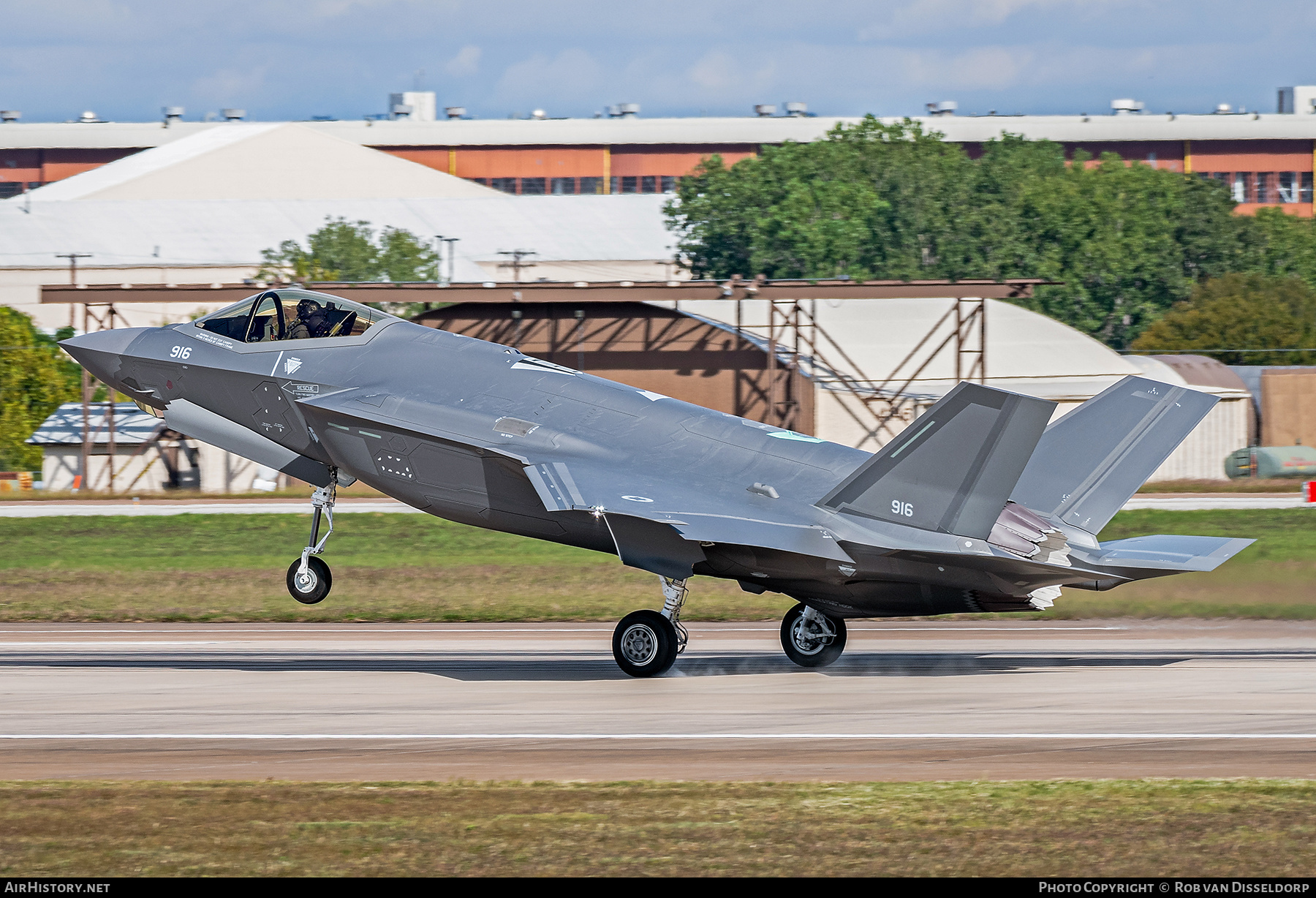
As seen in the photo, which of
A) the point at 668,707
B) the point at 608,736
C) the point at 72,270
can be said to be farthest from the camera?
the point at 72,270

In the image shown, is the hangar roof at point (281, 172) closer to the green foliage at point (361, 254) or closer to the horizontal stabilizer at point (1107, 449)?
the green foliage at point (361, 254)

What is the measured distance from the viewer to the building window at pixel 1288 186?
13612cm

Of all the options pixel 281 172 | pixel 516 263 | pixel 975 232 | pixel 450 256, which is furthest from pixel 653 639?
pixel 281 172

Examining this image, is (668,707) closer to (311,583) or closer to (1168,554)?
(311,583)

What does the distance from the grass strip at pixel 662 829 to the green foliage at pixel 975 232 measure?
3197 inches

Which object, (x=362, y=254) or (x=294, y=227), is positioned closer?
(x=362, y=254)

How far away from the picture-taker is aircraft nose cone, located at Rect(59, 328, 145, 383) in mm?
19656

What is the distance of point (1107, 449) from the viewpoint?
58.2ft

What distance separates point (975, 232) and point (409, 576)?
72.7m

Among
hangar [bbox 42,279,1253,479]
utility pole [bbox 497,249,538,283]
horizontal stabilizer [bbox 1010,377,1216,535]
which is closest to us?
horizontal stabilizer [bbox 1010,377,1216,535]

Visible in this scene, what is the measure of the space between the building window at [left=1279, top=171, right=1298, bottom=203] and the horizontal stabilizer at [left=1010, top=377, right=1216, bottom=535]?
131050mm

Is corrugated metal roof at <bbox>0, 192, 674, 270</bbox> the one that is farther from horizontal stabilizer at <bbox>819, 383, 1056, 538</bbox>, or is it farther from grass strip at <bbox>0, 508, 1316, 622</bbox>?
horizontal stabilizer at <bbox>819, 383, 1056, 538</bbox>

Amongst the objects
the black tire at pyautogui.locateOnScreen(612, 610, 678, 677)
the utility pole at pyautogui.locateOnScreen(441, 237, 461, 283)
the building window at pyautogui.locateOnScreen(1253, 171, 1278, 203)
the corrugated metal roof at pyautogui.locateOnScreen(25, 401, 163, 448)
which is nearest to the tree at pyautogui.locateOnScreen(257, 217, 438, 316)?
the utility pole at pyautogui.locateOnScreen(441, 237, 461, 283)
